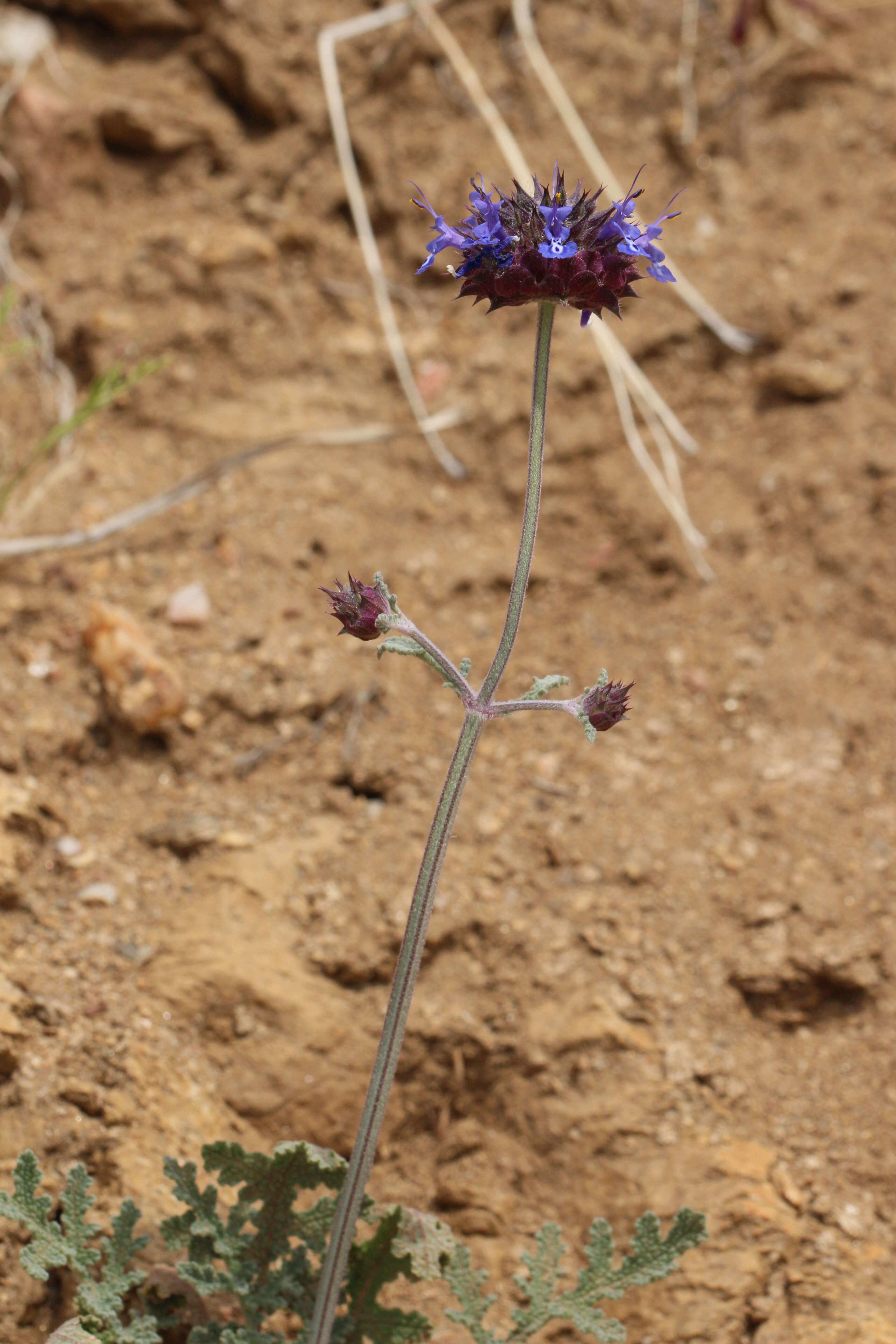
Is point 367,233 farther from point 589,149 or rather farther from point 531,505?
point 531,505

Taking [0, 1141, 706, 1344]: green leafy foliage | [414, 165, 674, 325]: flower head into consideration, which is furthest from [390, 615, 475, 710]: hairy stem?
[0, 1141, 706, 1344]: green leafy foliage

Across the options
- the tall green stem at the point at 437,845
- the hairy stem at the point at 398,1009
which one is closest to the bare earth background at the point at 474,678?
the hairy stem at the point at 398,1009

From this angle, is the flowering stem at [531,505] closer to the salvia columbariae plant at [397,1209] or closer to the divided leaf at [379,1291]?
the salvia columbariae plant at [397,1209]

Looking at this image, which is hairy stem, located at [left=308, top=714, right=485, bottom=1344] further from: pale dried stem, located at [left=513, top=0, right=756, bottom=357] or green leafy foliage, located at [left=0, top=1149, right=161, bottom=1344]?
Result: pale dried stem, located at [left=513, top=0, right=756, bottom=357]

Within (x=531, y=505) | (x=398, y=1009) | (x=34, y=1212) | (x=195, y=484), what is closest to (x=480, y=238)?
(x=531, y=505)

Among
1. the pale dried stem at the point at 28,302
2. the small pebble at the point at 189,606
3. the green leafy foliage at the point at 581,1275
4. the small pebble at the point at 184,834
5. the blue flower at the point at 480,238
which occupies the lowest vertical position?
the green leafy foliage at the point at 581,1275

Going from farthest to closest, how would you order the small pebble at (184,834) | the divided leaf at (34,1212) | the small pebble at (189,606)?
the small pebble at (189,606), the small pebble at (184,834), the divided leaf at (34,1212)

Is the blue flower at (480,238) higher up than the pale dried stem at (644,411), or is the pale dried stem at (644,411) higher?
the pale dried stem at (644,411)
